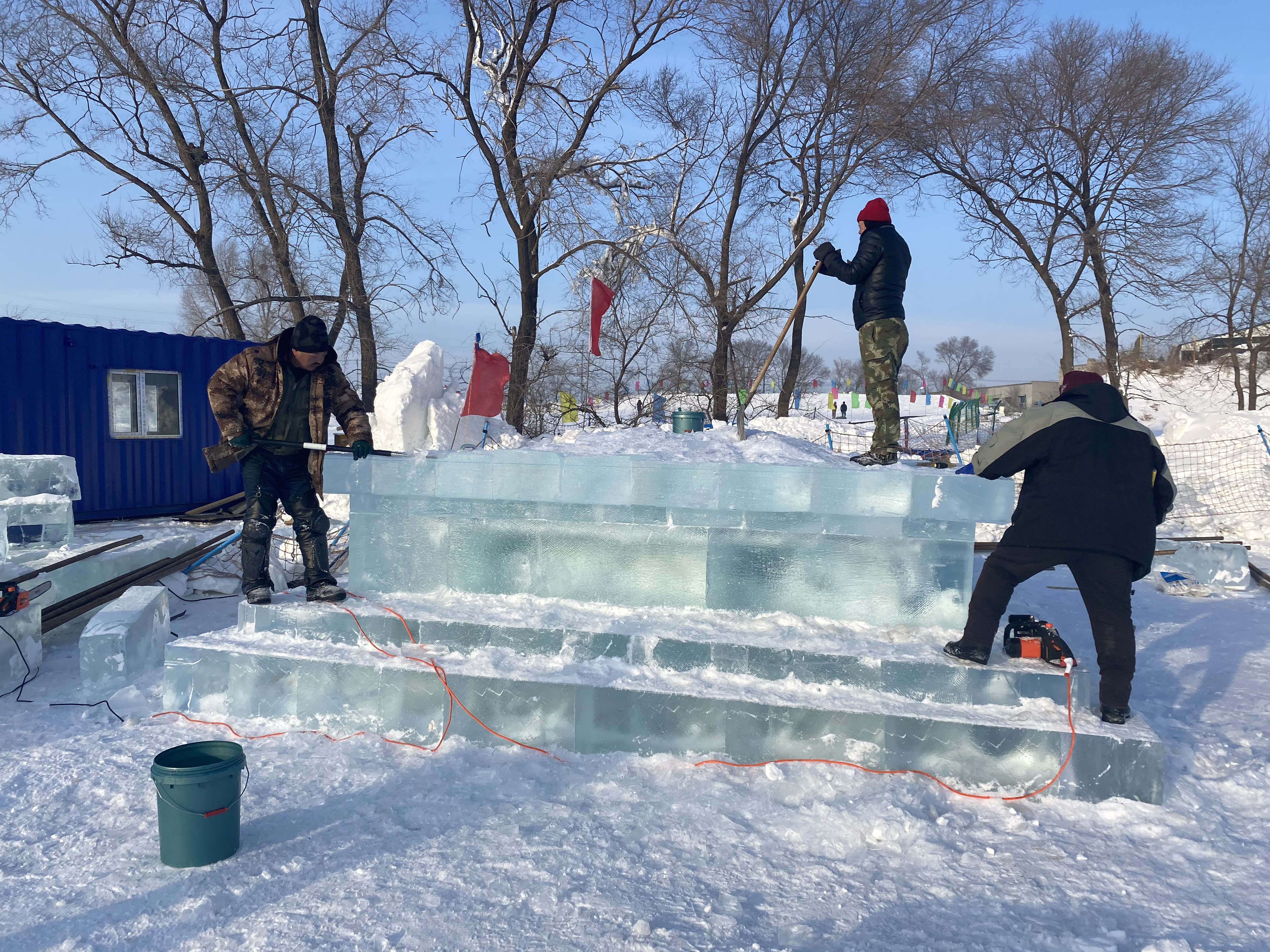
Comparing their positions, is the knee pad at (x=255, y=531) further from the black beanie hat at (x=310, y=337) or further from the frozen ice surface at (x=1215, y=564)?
the frozen ice surface at (x=1215, y=564)

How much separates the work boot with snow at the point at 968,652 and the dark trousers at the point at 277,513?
3221 millimetres

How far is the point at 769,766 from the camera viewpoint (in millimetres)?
3428

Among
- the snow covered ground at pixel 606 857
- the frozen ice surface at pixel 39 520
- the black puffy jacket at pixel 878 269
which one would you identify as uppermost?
the black puffy jacket at pixel 878 269

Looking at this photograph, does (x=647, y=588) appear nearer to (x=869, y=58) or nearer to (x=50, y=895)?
(x=50, y=895)

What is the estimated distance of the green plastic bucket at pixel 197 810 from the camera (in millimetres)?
2562

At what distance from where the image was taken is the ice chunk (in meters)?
12.5

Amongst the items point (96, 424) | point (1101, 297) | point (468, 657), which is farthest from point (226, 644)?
point (1101, 297)

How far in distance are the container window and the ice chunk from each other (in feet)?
9.06

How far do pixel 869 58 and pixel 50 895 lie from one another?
59.1 feet

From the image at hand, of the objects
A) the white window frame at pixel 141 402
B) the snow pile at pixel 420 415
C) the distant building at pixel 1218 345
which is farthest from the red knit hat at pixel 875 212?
the distant building at pixel 1218 345

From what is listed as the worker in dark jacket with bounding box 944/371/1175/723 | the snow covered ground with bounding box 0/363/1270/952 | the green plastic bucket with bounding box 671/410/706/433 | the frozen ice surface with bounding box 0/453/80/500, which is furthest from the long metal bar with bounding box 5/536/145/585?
the worker in dark jacket with bounding box 944/371/1175/723

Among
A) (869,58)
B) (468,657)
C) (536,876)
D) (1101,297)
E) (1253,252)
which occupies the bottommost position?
(536,876)

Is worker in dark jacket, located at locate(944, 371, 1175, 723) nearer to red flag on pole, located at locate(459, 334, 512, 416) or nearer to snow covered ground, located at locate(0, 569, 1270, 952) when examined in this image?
snow covered ground, located at locate(0, 569, 1270, 952)

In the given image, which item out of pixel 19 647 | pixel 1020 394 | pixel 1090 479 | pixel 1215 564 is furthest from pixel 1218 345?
pixel 19 647
